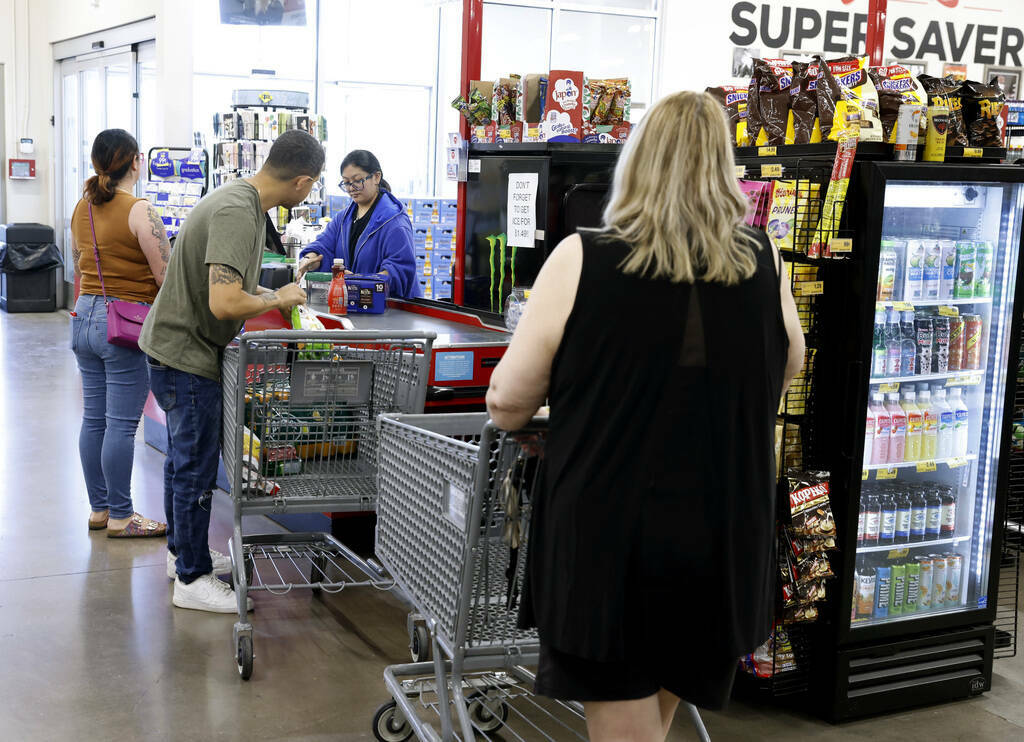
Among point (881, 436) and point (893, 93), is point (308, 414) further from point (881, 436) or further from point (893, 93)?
point (893, 93)

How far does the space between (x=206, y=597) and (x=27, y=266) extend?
10.5 meters

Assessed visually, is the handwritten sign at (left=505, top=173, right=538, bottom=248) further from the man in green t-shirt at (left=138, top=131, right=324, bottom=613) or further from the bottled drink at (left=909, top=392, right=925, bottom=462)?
the bottled drink at (left=909, top=392, right=925, bottom=462)

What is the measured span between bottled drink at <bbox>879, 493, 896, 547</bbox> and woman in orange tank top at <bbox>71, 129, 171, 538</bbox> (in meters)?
3.20

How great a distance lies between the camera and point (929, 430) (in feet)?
12.7

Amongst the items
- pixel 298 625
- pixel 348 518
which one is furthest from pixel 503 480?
pixel 348 518

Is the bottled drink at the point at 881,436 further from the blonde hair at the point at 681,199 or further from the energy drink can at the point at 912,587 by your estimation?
the blonde hair at the point at 681,199

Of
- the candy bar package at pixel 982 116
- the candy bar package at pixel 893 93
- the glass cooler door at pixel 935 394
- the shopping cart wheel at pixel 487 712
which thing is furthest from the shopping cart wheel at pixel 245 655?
the candy bar package at pixel 982 116

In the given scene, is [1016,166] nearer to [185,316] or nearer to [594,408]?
[594,408]

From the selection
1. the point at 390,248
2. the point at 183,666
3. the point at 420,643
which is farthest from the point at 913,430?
the point at 390,248

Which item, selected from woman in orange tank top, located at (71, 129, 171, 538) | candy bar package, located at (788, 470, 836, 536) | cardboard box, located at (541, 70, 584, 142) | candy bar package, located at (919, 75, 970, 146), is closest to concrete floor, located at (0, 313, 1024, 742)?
woman in orange tank top, located at (71, 129, 171, 538)

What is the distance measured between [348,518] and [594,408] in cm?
321

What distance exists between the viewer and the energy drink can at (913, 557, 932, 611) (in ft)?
12.9

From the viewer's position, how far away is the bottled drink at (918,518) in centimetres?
394

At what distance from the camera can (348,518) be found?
16.5 ft
